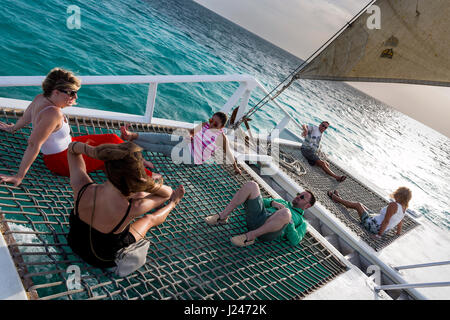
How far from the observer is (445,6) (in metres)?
3.52

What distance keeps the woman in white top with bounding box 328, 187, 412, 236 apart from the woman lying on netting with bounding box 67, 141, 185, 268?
390cm

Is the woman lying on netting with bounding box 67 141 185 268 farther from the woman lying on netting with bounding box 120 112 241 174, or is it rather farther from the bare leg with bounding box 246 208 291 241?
the woman lying on netting with bounding box 120 112 241 174

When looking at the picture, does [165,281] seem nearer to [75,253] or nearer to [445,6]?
[75,253]

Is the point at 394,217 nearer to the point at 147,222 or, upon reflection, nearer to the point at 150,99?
the point at 147,222

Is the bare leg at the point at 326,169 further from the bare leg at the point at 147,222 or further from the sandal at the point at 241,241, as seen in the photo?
the bare leg at the point at 147,222

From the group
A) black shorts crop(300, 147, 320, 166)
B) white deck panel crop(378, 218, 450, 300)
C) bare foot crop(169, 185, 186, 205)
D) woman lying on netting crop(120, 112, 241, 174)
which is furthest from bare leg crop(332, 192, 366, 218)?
bare foot crop(169, 185, 186, 205)

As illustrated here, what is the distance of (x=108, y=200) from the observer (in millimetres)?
1577

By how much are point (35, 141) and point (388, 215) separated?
484 cm

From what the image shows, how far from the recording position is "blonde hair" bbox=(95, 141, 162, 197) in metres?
1.41

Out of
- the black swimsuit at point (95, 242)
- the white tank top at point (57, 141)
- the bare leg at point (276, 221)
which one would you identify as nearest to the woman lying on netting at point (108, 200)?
the black swimsuit at point (95, 242)

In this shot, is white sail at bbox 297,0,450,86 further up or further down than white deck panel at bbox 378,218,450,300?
further up

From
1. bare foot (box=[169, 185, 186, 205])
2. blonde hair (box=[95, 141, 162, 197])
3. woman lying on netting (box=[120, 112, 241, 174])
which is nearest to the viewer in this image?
blonde hair (box=[95, 141, 162, 197])

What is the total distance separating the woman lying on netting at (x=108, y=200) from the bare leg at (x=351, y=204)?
13.6 feet

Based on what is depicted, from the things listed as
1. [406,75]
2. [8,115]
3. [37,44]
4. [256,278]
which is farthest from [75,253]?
[37,44]
